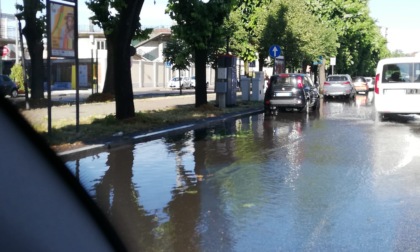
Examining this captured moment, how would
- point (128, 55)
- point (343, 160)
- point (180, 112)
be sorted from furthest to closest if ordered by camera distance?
point (180, 112) → point (128, 55) → point (343, 160)

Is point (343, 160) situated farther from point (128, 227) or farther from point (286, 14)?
point (286, 14)

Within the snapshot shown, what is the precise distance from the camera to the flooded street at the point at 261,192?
16.3 ft

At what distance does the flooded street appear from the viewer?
496 centimetres

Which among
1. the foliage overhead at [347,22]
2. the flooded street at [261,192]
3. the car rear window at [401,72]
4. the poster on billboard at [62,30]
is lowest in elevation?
the flooded street at [261,192]

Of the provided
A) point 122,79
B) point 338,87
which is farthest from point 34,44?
point 338,87

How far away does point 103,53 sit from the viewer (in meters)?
53.3

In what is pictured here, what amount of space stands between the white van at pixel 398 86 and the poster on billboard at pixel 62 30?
9.63 meters

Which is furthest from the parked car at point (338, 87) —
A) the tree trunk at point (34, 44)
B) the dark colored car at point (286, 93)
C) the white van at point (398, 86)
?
the tree trunk at point (34, 44)

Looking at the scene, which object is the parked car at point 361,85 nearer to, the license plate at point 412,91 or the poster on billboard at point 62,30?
the license plate at point 412,91

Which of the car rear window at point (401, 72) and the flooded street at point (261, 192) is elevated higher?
the car rear window at point (401, 72)

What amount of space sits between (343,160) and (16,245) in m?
7.62

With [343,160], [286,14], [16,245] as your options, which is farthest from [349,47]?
[16,245]

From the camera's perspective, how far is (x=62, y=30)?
11.4 metres

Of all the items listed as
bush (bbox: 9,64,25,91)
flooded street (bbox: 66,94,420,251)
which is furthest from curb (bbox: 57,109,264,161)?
bush (bbox: 9,64,25,91)
